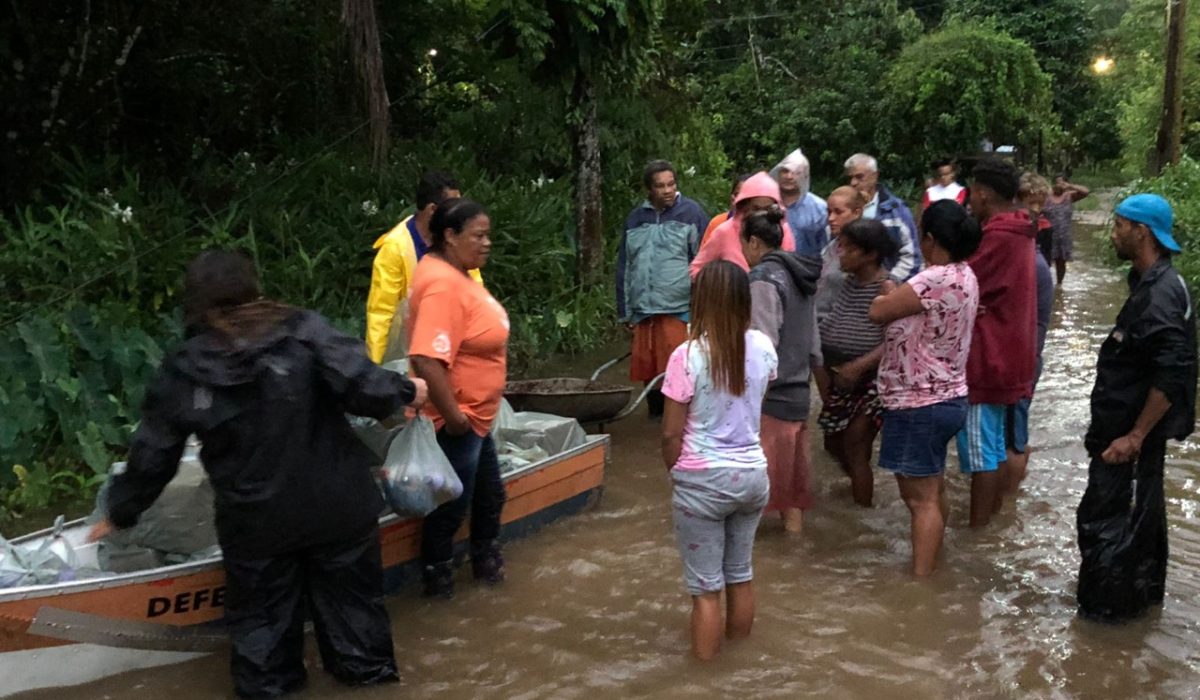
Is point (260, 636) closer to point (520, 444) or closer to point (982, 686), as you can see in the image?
point (520, 444)

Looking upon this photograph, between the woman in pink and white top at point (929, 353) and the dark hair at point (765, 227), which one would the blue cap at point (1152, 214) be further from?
the dark hair at point (765, 227)

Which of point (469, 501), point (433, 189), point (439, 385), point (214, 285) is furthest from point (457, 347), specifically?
point (433, 189)

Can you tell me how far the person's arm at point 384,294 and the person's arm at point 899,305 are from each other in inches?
89.0

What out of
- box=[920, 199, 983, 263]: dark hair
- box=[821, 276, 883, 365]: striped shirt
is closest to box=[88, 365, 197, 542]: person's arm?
box=[920, 199, 983, 263]: dark hair

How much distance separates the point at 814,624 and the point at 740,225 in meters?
2.03

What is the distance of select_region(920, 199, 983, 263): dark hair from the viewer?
15.9 ft

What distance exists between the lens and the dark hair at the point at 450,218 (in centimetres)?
453

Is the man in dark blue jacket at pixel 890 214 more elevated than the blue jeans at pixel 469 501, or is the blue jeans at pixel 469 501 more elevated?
the man in dark blue jacket at pixel 890 214

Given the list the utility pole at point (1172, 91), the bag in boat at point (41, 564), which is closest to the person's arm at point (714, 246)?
→ the bag in boat at point (41, 564)

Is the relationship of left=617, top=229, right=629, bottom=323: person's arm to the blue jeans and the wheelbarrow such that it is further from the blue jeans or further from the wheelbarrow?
the blue jeans

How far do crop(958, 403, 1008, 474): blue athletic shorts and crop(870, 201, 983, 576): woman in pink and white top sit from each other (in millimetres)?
429

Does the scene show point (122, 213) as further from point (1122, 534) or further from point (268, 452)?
point (1122, 534)

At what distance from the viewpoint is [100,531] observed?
4.13 metres

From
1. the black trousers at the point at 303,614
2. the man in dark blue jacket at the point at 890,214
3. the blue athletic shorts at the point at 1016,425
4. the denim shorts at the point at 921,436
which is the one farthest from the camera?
the man in dark blue jacket at the point at 890,214
